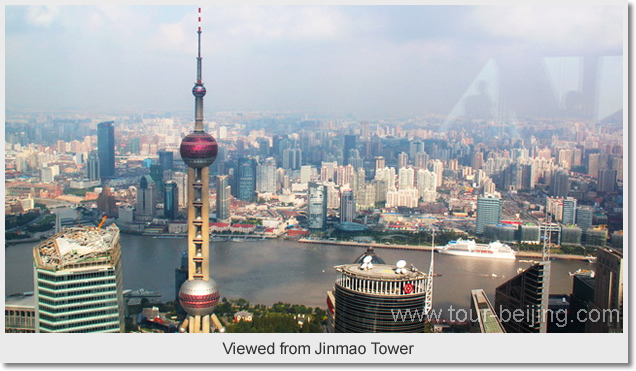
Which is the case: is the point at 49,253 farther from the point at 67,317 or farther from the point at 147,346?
the point at 147,346

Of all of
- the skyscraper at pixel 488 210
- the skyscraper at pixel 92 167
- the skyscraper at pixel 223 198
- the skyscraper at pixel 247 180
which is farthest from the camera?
the skyscraper at pixel 247 180

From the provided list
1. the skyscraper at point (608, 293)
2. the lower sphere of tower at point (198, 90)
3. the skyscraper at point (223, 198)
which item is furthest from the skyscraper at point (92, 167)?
the skyscraper at point (608, 293)

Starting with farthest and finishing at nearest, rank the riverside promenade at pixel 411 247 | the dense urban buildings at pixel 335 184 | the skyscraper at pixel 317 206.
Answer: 1. the skyscraper at pixel 317 206
2. the riverside promenade at pixel 411 247
3. the dense urban buildings at pixel 335 184

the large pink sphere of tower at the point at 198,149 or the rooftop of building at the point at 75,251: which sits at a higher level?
the large pink sphere of tower at the point at 198,149

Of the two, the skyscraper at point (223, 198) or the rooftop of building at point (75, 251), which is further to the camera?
the skyscraper at point (223, 198)

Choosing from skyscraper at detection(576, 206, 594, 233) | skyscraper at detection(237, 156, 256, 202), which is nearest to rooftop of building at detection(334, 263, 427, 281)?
skyscraper at detection(576, 206, 594, 233)

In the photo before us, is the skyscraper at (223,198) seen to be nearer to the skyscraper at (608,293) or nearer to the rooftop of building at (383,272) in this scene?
the rooftop of building at (383,272)

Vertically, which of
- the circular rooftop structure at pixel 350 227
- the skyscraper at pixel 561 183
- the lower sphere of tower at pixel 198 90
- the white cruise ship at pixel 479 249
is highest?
the lower sphere of tower at pixel 198 90

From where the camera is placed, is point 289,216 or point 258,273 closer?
point 258,273

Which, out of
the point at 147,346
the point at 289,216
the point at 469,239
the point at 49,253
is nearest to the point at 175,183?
the point at 289,216
